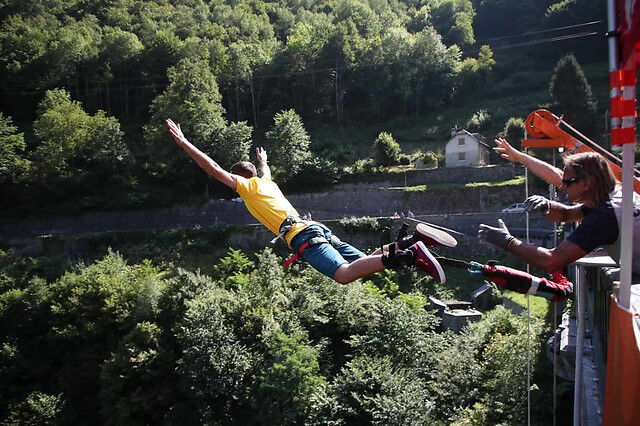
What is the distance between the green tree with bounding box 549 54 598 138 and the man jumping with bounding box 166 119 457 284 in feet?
113

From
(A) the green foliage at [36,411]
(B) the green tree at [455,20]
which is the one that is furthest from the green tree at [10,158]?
(B) the green tree at [455,20]

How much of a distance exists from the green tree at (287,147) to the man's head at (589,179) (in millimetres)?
29937

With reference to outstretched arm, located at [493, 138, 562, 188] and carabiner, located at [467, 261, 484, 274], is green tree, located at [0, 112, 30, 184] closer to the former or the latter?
outstretched arm, located at [493, 138, 562, 188]

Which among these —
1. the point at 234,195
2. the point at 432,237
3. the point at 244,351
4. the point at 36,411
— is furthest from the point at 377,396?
the point at 234,195

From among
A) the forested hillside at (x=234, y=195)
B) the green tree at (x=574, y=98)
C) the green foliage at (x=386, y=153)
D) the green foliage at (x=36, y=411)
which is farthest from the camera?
the green foliage at (x=386, y=153)

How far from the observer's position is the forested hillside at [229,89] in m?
35.4

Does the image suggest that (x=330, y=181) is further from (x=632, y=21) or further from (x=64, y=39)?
(x=64, y=39)

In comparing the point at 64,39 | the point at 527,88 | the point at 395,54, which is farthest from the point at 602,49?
the point at 64,39

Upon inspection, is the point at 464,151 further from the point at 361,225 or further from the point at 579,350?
the point at 579,350

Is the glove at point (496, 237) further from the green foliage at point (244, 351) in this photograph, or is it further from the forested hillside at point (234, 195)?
the green foliage at point (244, 351)

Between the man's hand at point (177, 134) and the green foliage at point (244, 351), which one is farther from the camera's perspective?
the green foliage at point (244, 351)

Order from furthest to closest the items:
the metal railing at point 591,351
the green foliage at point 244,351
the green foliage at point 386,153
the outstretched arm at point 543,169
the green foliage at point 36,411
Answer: the green foliage at point 386,153, the green foliage at point 36,411, the green foliage at point 244,351, the outstretched arm at point 543,169, the metal railing at point 591,351

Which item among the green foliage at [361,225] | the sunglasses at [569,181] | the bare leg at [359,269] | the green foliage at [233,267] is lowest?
the green foliage at [233,267]

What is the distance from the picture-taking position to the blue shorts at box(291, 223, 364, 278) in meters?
4.95
